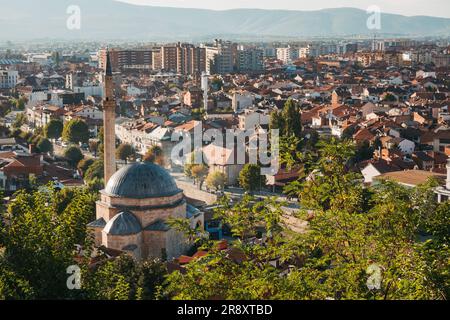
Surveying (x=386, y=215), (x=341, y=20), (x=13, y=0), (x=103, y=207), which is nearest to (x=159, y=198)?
(x=103, y=207)

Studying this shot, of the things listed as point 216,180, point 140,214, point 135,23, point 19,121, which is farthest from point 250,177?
point 135,23

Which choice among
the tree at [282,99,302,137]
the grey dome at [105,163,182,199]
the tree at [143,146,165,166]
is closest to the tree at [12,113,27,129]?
the tree at [143,146,165,166]

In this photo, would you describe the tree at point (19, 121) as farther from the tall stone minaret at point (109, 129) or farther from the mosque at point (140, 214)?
the mosque at point (140, 214)

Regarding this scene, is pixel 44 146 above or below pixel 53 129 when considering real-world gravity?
below

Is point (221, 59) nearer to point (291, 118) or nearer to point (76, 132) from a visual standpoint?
point (76, 132)

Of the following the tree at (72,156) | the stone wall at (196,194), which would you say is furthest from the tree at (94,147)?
the stone wall at (196,194)
